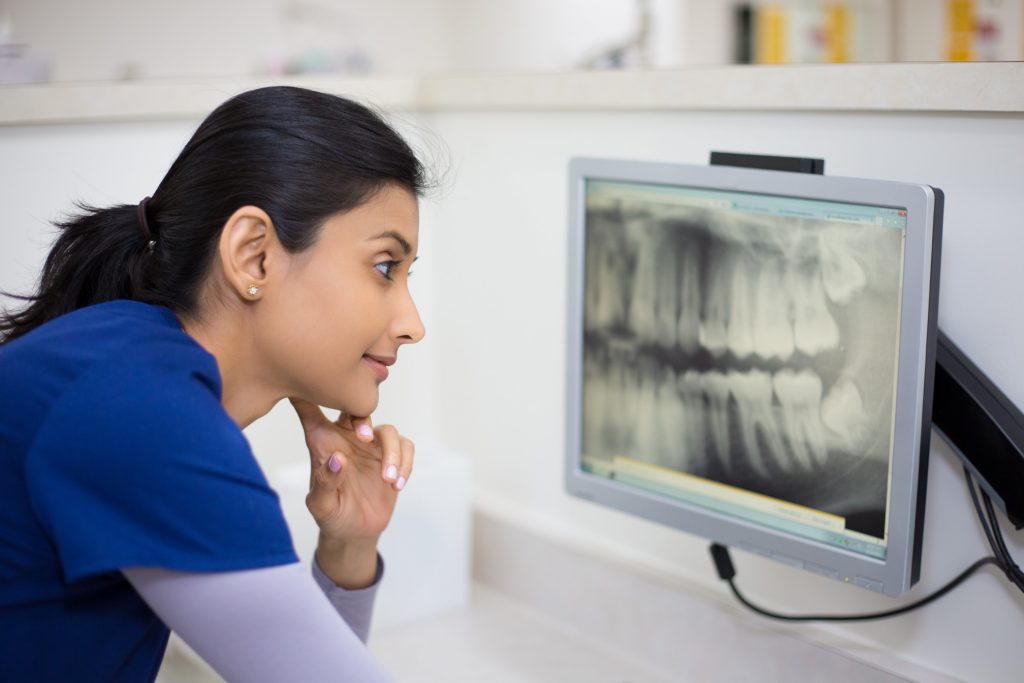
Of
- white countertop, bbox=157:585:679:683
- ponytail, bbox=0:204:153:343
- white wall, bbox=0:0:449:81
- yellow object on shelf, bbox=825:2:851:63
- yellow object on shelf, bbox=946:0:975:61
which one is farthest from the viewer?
yellow object on shelf, bbox=825:2:851:63

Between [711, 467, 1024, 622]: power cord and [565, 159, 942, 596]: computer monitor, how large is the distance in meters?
0.10

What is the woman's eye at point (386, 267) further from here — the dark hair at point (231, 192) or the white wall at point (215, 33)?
the white wall at point (215, 33)

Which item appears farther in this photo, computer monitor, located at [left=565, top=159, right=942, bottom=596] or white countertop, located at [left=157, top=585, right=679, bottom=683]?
white countertop, located at [left=157, top=585, right=679, bottom=683]

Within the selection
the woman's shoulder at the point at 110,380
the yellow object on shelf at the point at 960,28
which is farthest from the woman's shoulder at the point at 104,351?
the yellow object on shelf at the point at 960,28

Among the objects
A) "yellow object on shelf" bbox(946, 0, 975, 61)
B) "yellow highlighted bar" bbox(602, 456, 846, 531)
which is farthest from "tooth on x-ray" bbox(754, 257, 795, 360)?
"yellow object on shelf" bbox(946, 0, 975, 61)

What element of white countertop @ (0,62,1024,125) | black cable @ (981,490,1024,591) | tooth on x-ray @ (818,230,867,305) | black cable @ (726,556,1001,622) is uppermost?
white countertop @ (0,62,1024,125)

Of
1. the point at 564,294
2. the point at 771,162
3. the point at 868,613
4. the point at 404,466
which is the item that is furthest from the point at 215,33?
the point at 868,613

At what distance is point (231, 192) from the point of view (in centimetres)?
82

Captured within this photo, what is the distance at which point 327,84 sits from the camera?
1.42 metres

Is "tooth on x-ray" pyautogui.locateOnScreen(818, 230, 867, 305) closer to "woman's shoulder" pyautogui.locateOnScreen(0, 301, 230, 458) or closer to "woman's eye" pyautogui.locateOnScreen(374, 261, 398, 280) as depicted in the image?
"woman's eye" pyautogui.locateOnScreen(374, 261, 398, 280)

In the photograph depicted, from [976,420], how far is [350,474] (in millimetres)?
581

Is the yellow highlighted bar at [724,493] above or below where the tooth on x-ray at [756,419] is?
below

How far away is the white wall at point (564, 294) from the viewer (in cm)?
95

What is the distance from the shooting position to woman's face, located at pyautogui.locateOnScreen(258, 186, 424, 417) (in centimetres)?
82
